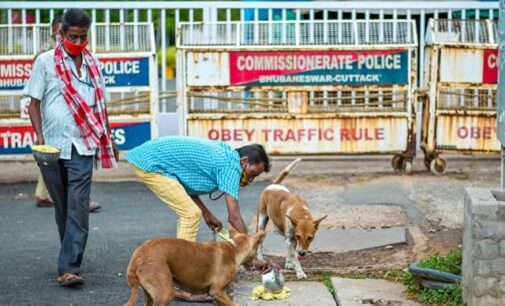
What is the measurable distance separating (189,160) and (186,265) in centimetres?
100

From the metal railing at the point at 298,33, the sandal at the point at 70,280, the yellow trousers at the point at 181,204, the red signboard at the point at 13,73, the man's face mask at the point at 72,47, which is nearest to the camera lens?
the yellow trousers at the point at 181,204

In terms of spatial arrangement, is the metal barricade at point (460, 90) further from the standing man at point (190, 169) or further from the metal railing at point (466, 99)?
the standing man at point (190, 169)

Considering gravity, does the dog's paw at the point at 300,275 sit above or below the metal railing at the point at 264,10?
below

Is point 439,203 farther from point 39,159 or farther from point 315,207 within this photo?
point 39,159

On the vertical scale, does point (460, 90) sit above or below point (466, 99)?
above

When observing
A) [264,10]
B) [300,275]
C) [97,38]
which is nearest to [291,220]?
[300,275]

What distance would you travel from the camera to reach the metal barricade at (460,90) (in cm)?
1157

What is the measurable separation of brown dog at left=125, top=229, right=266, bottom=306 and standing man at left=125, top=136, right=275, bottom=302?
0.40m

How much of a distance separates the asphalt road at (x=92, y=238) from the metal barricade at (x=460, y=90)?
2184 mm

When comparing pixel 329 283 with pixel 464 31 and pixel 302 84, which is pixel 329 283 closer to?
pixel 302 84

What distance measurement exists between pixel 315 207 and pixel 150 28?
3.14m

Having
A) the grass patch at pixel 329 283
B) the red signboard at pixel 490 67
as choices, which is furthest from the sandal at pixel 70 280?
the red signboard at pixel 490 67

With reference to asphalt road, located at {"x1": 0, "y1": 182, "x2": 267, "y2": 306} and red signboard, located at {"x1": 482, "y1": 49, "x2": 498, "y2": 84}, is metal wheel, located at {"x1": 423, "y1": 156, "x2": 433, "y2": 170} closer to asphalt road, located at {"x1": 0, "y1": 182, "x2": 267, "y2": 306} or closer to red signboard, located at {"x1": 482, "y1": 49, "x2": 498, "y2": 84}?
red signboard, located at {"x1": 482, "y1": 49, "x2": 498, "y2": 84}

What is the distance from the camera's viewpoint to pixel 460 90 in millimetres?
11789
